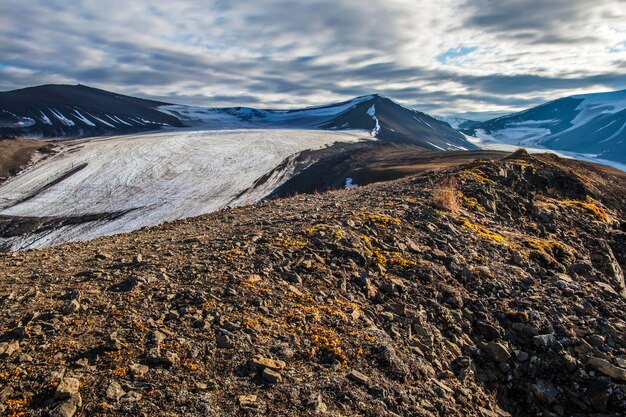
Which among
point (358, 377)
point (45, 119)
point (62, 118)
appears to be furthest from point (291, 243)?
point (62, 118)

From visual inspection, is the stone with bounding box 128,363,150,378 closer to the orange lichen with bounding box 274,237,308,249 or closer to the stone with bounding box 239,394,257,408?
the stone with bounding box 239,394,257,408

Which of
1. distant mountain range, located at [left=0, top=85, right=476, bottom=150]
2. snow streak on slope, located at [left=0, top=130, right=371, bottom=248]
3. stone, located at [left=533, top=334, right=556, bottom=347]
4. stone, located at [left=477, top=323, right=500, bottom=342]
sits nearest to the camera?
stone, located at [left=533, top=334, right=556, bottom=347]

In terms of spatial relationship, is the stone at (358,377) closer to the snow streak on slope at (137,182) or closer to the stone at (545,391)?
the stone at (545,391)

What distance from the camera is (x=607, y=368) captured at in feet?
22.4

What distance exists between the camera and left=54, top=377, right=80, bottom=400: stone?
14.9 feet

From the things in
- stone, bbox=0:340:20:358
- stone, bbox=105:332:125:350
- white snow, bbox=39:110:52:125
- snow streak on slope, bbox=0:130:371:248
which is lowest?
snow streak on slope, bbox=0:130:371:248

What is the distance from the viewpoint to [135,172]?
58875 mm

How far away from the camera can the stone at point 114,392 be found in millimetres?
4656

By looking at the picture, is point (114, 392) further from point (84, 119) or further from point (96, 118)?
point (96, 118)

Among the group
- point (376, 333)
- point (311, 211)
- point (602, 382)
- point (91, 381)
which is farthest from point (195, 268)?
point (602, 382)

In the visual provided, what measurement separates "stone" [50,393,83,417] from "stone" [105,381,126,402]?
0.91 ft

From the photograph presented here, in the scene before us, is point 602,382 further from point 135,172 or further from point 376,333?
point 135,172

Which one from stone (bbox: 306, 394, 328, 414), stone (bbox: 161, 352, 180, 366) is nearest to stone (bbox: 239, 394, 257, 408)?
stone (bbox: 306, 394, 328, 414)

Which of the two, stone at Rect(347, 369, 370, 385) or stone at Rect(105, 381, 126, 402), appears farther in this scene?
stone at Rect(347, 369, 370, 385)
